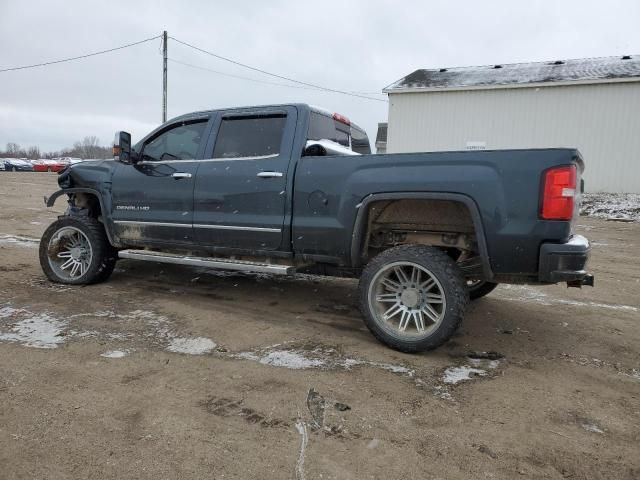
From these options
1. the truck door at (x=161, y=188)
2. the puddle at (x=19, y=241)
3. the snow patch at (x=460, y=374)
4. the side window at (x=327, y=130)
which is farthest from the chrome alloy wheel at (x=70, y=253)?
the snow patch at (x=460, y=374)

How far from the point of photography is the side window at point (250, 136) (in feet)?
14.0

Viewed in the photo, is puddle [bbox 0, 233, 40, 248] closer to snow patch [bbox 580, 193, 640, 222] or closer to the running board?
the running board

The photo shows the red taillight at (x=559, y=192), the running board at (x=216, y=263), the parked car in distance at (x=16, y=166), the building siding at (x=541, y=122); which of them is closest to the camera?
the red taillight at (x=559, y=192)

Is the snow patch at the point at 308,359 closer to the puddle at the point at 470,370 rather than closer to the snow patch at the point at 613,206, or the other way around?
the puddle at the point at 470,370

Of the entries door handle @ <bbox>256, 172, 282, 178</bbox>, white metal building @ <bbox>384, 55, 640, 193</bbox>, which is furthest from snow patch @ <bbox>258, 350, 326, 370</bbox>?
white metal building @ <bbox>384, 55, 640, 193</bbox>

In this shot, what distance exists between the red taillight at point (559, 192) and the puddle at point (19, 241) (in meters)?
7.55

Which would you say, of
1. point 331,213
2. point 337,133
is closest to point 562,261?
point 331,213

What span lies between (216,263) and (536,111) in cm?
1657

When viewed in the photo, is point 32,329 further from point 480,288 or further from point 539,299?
point 539,299

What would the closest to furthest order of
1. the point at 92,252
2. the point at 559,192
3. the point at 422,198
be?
the point at 559,192, the point at 422,198, the point at 92,252

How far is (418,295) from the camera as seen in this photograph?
3518 millimetres

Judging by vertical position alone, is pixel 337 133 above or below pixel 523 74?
below

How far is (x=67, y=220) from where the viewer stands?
5.15 m

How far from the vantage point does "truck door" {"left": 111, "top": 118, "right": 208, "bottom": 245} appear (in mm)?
4570
